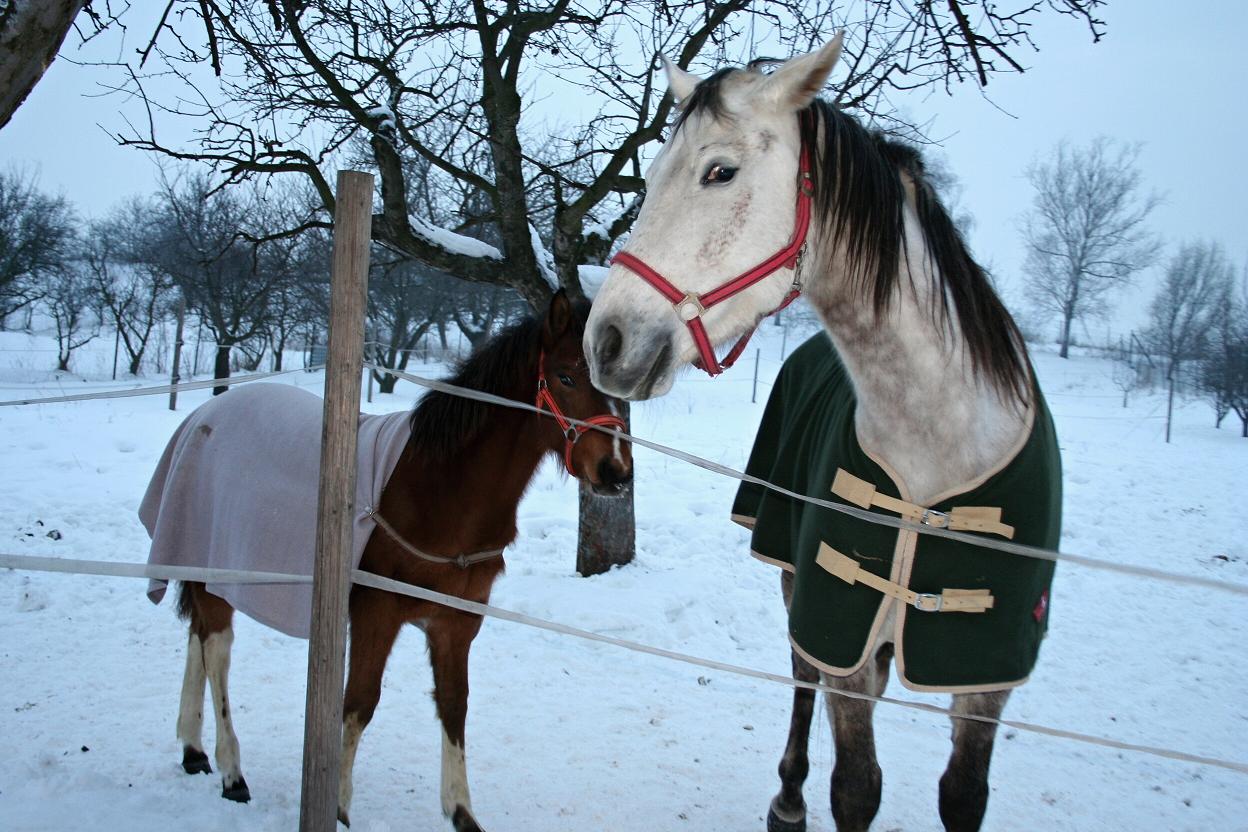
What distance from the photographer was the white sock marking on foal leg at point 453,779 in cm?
271

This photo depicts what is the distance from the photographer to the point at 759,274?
1.52 meters

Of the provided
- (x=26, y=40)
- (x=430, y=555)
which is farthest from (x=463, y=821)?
(x=26, y=40)

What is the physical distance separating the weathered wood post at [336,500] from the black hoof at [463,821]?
113 centimetres

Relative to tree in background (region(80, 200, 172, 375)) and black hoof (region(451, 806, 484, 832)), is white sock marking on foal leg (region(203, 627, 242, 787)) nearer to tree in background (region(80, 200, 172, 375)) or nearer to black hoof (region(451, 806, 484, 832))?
black hoof (region(451, 806, 484, 832))

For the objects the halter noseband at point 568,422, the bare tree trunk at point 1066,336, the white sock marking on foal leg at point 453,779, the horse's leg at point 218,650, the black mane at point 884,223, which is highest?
the bare tree trunk at point 1066,336

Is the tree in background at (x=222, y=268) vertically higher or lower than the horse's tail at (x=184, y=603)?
higher

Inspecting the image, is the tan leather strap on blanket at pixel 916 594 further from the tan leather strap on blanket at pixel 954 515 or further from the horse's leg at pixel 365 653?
the horse's leg at pixel 365 653

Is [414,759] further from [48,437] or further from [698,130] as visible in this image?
[48,437]

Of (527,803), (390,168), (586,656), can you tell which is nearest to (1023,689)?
(586,656)

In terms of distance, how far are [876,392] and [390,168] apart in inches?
154

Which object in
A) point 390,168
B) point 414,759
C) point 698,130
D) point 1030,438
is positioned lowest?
point 414,759

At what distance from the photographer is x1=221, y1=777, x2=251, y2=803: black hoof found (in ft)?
9.12

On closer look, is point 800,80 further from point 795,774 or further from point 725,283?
point 795,774

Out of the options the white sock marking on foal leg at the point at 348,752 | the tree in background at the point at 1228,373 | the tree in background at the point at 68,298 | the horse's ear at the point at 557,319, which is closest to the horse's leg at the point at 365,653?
A: the white sock marking on foal leg at the point at 348,752
